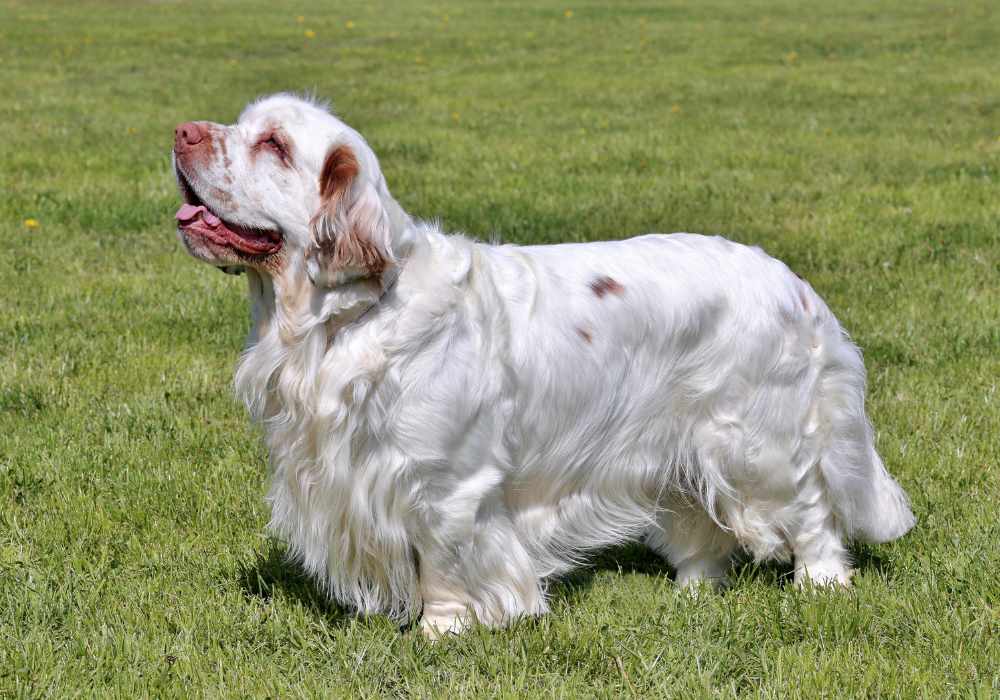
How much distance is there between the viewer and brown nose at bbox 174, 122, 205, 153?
299cm

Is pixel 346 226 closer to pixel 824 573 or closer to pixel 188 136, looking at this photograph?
pixel 188 136

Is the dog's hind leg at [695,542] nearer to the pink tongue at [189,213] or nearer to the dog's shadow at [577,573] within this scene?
the dog's shadow at [577,573]

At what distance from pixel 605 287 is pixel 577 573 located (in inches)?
37.9

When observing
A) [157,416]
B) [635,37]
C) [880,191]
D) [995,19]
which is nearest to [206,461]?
[157,416]

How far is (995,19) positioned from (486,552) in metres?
19.2

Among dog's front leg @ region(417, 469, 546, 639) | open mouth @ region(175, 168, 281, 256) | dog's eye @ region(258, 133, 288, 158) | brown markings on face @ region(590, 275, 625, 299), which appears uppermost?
dog's eye @ region(258, 133, 288, 158)

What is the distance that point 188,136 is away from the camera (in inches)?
118

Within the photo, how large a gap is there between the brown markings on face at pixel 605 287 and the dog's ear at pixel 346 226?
2.28 feet

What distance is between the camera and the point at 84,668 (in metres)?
3.12

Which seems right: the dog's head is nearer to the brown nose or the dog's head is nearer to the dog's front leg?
the brown nose

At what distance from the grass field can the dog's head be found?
1066 millimetres

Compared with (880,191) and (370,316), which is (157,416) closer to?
(370,316)

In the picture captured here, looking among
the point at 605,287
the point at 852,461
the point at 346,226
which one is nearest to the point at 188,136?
the point at 346,226

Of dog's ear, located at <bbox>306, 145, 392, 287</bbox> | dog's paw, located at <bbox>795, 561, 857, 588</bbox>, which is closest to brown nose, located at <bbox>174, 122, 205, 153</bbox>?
dog's ear, located at <bbox>306, 145, 392, 287</bbox>
